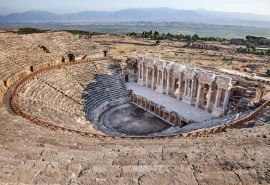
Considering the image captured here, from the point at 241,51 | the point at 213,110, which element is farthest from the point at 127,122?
the point at 241,51

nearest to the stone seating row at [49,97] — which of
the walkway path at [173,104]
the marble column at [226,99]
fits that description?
the walkway path at [173,104]

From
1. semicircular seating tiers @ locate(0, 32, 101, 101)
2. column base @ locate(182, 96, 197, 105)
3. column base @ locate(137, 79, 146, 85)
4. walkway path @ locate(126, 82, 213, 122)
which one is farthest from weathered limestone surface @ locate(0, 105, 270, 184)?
column base @ locate(137, 79, 146, 85)

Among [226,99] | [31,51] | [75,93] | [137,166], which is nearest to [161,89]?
[226,99]

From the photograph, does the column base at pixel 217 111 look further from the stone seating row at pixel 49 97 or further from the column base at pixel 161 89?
the stone seating row at pixel 49 97

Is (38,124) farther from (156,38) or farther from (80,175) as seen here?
(156,38)

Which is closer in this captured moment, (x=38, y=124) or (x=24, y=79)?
(x=38, y=124)

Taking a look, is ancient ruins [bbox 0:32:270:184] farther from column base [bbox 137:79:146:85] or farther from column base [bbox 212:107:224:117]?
column base [bbox 137:79:146:85]
